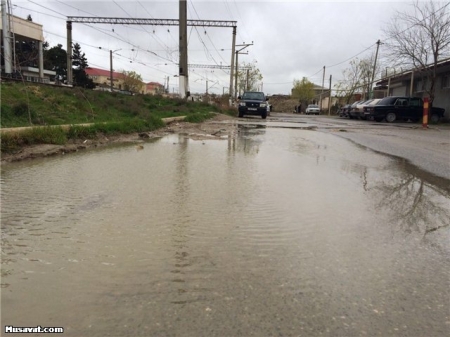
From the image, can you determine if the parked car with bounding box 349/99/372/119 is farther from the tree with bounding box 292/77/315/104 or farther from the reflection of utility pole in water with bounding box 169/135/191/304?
the tree with bounding box 292/77/315/104

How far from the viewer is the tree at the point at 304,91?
78.6m

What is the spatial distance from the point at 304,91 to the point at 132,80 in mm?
37916

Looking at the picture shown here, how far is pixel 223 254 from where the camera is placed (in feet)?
8.70

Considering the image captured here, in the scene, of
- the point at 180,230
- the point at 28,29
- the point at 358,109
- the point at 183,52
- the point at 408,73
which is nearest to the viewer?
the point at 180,230

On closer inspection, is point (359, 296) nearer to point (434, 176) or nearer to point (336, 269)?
point (336, 269)

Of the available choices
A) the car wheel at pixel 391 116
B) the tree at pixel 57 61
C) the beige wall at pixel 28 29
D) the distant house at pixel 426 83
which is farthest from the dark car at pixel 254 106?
the tree at pixel 57 61

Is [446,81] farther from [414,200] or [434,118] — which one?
[414,200]

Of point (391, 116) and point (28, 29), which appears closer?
point (391, 116)

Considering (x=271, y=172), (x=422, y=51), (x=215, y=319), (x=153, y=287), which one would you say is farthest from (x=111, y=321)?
(x=422, y=51)

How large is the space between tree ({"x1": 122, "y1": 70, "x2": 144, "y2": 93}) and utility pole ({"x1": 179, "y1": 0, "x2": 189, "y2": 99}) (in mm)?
53763

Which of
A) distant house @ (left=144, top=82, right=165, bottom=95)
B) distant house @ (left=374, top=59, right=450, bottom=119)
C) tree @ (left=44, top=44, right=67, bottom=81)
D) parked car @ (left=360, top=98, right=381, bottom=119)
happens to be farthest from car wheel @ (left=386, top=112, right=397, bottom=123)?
distant house @ (left=144, top=82, right=165, bottom=95)

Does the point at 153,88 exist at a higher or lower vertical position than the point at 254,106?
higher

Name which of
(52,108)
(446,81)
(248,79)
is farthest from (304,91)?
(52,108)

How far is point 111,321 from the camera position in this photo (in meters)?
1.86
